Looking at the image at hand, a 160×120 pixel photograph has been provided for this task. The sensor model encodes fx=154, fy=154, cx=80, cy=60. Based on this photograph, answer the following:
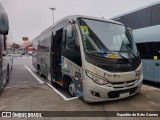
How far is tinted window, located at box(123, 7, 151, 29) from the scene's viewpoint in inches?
296

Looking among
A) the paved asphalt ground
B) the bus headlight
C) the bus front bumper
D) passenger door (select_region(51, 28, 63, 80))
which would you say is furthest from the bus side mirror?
passenger door (select_region(51, 28, 63, 80))

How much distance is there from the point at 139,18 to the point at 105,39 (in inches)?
162

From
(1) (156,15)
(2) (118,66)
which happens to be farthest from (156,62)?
(2) (118,66)

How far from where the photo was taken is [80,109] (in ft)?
14.4

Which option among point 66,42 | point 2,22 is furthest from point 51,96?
point 2,22

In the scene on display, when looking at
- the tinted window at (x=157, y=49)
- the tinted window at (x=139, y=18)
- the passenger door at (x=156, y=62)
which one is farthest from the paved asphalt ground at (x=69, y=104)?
the tinted window at (x=139, y=18)

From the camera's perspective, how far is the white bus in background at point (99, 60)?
438 centimetres

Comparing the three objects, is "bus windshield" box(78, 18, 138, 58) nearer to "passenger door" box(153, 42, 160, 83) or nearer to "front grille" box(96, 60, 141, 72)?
"front grille" box(96, 60, 141, 72)

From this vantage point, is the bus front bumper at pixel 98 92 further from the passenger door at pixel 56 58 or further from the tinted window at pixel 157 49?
the tinted window at pixel 157 49

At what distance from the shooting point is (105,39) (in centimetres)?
489

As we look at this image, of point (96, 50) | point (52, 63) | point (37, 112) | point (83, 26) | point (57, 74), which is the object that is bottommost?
point (37, 112)

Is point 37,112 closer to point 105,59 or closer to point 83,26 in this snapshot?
point 105,59

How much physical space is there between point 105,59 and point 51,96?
259 centimetres

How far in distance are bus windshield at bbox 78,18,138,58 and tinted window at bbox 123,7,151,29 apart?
264 cm
